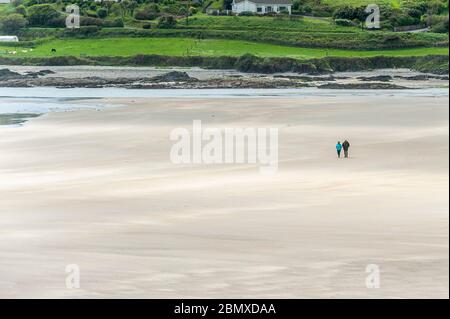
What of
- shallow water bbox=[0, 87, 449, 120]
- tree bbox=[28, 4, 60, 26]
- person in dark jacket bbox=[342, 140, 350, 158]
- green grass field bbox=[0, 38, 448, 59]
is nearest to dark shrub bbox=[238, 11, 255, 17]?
green grass field bbox=[0, 38, 448, 59]

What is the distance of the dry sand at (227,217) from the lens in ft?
49.1

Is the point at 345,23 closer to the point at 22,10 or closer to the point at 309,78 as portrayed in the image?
the point at 309,78

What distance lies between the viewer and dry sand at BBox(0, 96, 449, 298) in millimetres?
14953

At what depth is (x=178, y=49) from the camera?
251ft

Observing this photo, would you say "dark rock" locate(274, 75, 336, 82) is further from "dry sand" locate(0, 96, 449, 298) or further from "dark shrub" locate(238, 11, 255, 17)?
"dry sand" locate(0, 96, 449, 298)

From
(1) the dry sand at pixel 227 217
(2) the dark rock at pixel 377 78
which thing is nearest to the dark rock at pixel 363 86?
(2) the dark rock at pixel 377 78

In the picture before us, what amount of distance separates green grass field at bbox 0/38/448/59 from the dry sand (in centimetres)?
3689

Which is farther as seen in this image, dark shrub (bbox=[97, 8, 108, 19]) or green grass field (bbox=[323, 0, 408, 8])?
dark shrub (bbox=[97, 8, 108, 19])

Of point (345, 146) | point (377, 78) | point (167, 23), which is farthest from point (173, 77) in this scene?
point (345, 146)

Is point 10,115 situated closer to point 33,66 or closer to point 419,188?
point 419,188

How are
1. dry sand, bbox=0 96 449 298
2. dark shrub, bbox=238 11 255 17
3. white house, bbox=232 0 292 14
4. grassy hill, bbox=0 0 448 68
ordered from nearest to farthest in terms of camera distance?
dry sand, bbox=0 96 449 298 < grassy hill, bbox=0 0 448 68 < dark shrub, bbox=238 11 255 17 < white house, bbox=232 0 292 14

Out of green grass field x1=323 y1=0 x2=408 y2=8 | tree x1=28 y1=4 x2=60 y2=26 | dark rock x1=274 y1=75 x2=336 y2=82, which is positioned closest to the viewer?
dark rock x1=274 y1=75 x2=336 y2=82

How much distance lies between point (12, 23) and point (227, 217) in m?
70.8
